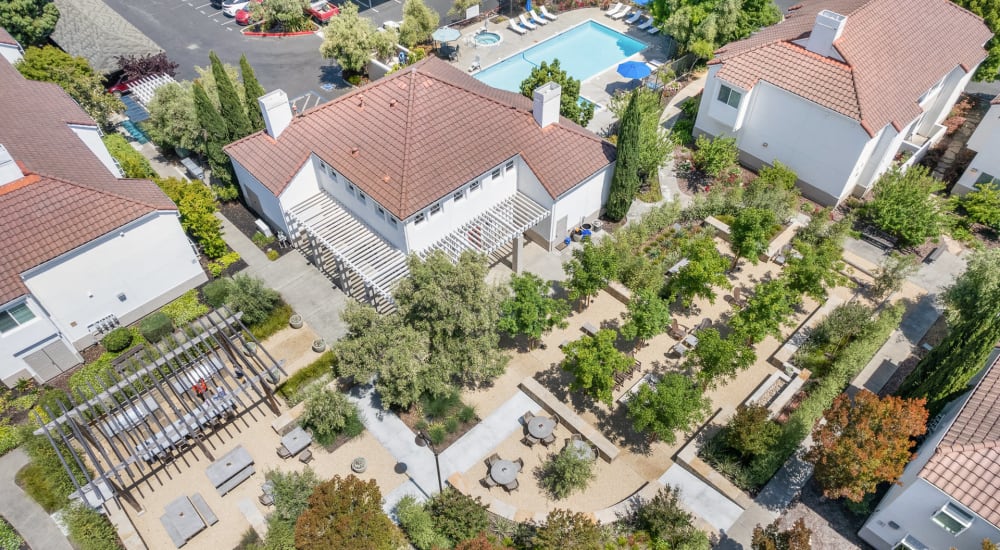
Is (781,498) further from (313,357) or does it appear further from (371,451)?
(313,357)

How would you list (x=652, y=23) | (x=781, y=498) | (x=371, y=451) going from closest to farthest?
(x=781, y=498) → (x=371, y=451) → (x=652, y=23)

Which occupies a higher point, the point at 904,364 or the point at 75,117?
the point at 75,117

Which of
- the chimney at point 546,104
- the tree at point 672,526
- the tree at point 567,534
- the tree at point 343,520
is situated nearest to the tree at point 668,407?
the tree at point 672,526

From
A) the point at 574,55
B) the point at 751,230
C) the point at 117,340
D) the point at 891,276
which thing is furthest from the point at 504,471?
the point at 574,55

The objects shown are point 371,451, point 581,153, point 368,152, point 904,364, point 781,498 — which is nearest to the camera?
point 781,498

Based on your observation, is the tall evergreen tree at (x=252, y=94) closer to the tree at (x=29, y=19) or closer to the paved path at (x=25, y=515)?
the paved path at (x=25, y=515)

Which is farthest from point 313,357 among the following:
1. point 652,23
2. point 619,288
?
point 652,23
